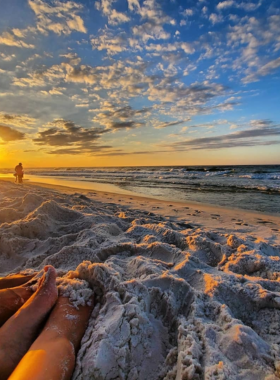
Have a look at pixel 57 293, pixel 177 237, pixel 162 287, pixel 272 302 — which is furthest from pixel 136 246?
pixel 272 302

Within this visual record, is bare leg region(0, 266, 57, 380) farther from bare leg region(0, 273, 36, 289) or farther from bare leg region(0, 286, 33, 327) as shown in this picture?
bare leg region(0, 273, 36, 289)

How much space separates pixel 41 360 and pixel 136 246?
1928mm

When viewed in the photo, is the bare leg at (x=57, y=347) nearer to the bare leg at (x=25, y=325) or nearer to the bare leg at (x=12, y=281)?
the bare leg at (x=25, y=325)

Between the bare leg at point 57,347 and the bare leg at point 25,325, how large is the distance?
0.08 m

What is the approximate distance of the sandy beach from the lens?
1465 millimetres

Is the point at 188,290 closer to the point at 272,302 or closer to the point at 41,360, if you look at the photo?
the point at 272,302

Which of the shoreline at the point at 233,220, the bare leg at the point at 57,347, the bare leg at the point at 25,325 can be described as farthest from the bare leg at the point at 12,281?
the shoreline at the point at 233,220

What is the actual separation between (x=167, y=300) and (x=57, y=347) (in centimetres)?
97

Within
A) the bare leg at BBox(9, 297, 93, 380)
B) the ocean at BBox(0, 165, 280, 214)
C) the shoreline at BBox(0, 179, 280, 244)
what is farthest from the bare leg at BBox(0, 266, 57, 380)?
the ocean at BBox(0, 165, 280, 214)

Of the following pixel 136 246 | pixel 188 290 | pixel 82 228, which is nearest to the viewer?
pixel 188 290

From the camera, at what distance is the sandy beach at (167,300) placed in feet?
4.81

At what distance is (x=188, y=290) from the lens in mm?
2117

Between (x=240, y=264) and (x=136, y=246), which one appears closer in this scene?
(x=240, y=264)

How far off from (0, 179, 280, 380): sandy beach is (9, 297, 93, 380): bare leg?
0.08 m
